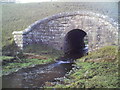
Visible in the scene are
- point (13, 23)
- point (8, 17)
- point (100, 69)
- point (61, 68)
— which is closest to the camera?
point (100, 69)

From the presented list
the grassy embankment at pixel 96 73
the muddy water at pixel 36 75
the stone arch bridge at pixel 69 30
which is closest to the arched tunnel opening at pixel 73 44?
the stone arch bridge at pixel 69 30

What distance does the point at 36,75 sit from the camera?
59.3ft

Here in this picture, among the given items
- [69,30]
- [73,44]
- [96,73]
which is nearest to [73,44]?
[73,44]

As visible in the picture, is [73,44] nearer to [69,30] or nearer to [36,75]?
[69,30]

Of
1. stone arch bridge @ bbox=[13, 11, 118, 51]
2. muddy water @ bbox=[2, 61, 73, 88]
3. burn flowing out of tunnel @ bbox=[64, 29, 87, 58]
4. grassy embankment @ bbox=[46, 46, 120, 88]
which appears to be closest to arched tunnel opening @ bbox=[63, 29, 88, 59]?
burn flowing out of tunnel @ bbox=[64, 29, 87, 58]

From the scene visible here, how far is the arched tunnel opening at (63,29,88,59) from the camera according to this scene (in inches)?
1072

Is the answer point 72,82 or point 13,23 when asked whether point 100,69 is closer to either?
point 72,82

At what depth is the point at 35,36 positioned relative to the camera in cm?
2683

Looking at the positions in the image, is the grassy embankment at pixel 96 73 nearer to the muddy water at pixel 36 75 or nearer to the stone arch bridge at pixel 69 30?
A: the muddy water at pixel 36 75

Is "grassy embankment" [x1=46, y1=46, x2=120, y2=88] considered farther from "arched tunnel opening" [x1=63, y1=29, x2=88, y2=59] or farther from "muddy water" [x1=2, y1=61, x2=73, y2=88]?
"arched tunnel opening" [x1=63, y1=29, x2=88, y2=59]

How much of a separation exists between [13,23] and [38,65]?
12.4m

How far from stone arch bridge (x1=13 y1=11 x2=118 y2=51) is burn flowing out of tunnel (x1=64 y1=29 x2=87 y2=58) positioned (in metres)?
0.94

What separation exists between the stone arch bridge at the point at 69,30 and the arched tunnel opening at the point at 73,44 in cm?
93

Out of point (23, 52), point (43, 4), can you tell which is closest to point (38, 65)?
point (23, 52)
